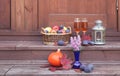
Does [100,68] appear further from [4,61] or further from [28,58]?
[4,61]

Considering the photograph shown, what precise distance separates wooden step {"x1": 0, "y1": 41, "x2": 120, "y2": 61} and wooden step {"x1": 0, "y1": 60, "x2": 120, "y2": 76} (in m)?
0.06

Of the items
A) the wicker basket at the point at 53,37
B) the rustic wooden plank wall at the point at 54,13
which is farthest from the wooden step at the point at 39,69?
the rustic wooden plank wall at the point at 54,13

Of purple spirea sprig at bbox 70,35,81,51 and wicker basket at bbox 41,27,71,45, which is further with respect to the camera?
wicker basket at bbox 41,27,71,45

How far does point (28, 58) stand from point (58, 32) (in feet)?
1.55

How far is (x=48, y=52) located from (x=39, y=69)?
1.15 ft

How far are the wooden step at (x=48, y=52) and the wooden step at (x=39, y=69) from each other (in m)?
0.06

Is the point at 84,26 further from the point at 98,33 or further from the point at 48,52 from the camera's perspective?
the point at 48,52

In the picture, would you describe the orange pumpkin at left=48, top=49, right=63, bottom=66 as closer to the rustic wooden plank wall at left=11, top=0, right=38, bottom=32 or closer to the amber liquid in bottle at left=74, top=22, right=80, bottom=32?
the amber liquid in bottle at left=74, top=22, right=80, bottom=32

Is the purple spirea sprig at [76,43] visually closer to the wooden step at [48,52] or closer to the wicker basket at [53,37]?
the wooden step at [48,52]

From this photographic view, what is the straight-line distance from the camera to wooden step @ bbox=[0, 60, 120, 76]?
3338mm

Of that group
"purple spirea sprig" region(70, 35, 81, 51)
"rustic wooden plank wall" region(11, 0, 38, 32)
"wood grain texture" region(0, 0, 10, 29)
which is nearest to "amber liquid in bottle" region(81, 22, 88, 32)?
"purple spirea sprig" region(70, 35, 81, 51)

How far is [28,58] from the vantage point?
386 cm

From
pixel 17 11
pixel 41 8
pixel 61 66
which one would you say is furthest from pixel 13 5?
pixel 61 66

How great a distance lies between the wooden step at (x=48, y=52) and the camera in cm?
380
